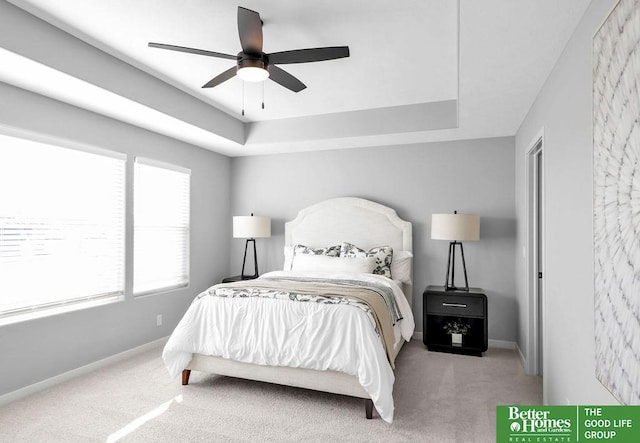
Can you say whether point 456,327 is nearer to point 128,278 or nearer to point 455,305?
point 455,305

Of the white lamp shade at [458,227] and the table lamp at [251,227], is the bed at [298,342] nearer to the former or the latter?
the white lamp shade at [458,227]

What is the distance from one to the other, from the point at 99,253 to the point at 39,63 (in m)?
1.79

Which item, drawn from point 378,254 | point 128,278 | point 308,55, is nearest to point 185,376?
point 128,278

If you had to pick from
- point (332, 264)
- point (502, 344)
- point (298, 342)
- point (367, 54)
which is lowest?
point (502, 344)

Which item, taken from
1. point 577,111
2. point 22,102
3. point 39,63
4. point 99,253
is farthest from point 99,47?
point 577,111

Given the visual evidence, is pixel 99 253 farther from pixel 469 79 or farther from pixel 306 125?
pixel 469 79

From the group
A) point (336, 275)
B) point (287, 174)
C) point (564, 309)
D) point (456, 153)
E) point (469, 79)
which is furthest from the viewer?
point (287, 174)

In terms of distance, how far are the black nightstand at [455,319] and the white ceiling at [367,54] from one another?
177 centimetres

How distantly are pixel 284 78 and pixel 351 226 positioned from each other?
8.00ft

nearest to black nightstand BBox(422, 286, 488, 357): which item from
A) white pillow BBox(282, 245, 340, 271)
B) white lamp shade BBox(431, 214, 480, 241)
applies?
white lamp shade BBox(431, 214, 480, 241)

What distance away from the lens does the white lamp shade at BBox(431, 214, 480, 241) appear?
4.11 metres

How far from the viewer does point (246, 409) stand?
9.27ft

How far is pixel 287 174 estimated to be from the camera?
535cm

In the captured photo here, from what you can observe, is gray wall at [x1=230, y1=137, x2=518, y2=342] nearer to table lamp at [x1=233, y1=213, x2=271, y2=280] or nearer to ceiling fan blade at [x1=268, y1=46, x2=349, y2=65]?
table lamp at [x1=233, y1=213, x2=271, y2=280]
